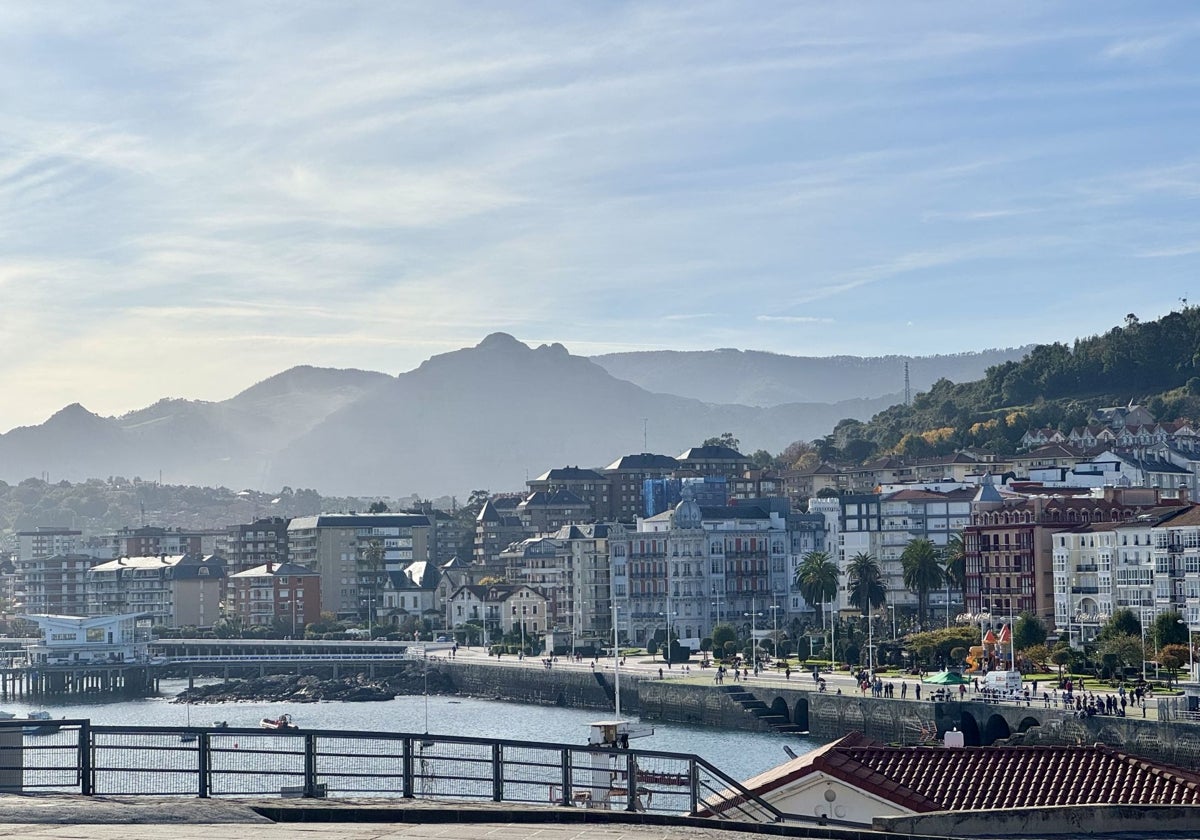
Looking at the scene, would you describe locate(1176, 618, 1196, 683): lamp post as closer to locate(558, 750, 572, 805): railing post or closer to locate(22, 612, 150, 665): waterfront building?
locate(558, 750, 572, 805): railing post

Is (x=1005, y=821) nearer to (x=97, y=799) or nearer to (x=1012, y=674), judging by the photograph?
(x=97, y=799)

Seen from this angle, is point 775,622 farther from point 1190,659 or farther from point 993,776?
point 993,776

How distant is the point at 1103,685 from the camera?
109375mm

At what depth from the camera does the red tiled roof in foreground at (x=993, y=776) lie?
1350 inches

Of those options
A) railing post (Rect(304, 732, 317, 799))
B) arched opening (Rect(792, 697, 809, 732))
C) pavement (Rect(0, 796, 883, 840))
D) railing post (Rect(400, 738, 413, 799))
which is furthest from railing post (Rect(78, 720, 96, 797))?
arched opening (Rect(792, 697, 809, 732))

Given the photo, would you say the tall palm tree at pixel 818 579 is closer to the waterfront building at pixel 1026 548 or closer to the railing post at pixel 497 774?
the waterfront building at pixel 1026 548

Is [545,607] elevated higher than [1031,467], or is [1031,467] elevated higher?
[1031,467]

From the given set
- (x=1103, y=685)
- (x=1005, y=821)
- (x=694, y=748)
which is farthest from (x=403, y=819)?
(x=1103, y=685)

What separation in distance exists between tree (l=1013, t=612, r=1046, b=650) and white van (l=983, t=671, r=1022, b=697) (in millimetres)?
20248

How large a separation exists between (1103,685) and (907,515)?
220ft

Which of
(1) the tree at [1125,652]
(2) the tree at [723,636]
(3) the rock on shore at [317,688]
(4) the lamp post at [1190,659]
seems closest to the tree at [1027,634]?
(4) the lamp post at [1190,659]

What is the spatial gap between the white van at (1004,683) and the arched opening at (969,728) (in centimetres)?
205

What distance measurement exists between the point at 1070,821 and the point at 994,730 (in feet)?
251

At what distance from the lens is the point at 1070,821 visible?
25.5 meters
